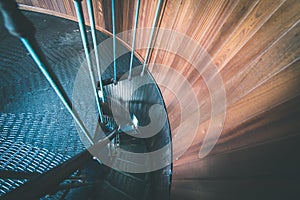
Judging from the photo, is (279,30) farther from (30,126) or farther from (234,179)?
(30,126)

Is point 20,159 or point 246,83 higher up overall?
point 246,83

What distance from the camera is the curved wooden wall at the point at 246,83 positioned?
87cm

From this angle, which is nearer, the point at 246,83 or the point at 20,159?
the point at 20,159

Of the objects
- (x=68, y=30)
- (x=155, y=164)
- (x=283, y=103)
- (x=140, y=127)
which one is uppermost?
(x=68, y=30)

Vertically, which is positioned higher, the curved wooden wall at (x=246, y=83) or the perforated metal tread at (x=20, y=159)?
the curved wooden wall at (x=246, y=83)

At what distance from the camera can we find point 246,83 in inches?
44.9

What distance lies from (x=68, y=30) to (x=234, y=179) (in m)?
2.45

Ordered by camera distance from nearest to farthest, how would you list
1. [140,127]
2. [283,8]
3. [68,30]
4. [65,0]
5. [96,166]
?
[283,8]
[96,166]
[68,30]
[140,127]
[65,0]

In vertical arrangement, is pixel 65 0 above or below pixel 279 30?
above

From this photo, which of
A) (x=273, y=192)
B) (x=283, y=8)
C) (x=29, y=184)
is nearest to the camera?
(x=29, y=184)

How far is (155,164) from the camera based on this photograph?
201cm

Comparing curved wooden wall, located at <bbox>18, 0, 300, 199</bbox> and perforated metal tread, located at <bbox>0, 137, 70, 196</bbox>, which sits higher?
curved wooden wall, located at <bbox>18, 0, 300, 199</bbox>

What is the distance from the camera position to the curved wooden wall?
0.87m

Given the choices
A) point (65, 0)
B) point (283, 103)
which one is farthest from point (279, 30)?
point (65, 0)
